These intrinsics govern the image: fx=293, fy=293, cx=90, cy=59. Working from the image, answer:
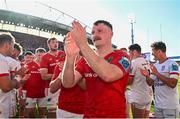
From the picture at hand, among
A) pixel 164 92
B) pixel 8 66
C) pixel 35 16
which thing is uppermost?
pixel 35 16

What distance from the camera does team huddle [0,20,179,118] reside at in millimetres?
3037

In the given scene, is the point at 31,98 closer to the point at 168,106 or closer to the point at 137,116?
the point at 137,116

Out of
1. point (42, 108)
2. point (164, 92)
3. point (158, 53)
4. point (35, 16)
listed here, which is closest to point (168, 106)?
point (164, 92)

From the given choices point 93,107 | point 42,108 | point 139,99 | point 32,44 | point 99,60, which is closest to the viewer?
point 99,60

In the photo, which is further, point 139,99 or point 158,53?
point 139,99

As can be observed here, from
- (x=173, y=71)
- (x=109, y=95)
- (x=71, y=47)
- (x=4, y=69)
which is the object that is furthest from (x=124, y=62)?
(x=173, y=71)

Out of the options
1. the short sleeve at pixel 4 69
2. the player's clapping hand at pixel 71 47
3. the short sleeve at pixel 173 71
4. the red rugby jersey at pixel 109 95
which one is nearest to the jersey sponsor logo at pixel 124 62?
the red rugby jersey at pixel 109 95

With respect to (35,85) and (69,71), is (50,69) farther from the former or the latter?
(69,71)

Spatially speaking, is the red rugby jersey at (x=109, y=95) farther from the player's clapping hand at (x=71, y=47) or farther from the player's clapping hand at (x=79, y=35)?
the player's clapping hand at (x=79, y=35)

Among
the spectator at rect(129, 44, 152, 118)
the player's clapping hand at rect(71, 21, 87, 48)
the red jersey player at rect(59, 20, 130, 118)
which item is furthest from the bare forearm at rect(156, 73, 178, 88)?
the player's clapping hand at rect(71, 21, 87, 48)

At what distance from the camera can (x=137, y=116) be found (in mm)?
7207

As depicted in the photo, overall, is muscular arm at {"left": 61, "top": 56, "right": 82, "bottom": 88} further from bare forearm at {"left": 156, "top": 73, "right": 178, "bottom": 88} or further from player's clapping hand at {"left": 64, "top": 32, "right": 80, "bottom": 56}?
bare forearm at {"left": 156, "top": 73, "right": 178, "bottom": 88}

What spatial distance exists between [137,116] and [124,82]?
4189 mm

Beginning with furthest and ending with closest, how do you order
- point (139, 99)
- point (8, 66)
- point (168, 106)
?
point (139, 99) < point (168, 106) < point (8, 66)
